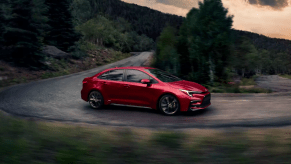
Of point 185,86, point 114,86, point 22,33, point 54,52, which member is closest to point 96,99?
point 114,86

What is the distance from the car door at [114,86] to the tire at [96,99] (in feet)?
1.00

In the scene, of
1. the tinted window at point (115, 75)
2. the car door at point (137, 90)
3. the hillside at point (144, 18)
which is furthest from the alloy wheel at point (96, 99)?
the hillside at point (144, 18)

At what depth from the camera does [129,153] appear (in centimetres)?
439

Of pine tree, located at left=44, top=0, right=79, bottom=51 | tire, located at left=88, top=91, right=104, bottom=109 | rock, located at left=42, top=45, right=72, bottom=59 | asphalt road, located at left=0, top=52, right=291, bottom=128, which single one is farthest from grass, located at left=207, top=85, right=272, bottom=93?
pine tree, located at left=44, top=0, right=79, bottom=51

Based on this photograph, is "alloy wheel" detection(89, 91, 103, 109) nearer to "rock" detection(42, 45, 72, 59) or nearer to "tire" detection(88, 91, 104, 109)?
"tire" detection(88, 91, 104, 109)

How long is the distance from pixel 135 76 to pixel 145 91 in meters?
0.73

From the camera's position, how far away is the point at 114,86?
891 centimetres

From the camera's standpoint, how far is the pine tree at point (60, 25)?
3284cm

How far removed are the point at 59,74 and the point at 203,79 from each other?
1574 centimetres

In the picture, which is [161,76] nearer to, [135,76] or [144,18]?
[135,76]

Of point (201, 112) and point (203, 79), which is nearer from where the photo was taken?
point (201, 112)

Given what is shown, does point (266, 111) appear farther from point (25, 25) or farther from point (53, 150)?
point (25, 25)

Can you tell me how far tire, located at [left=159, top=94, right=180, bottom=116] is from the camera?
7.92 metres

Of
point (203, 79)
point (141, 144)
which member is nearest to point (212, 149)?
point (141, 144)
